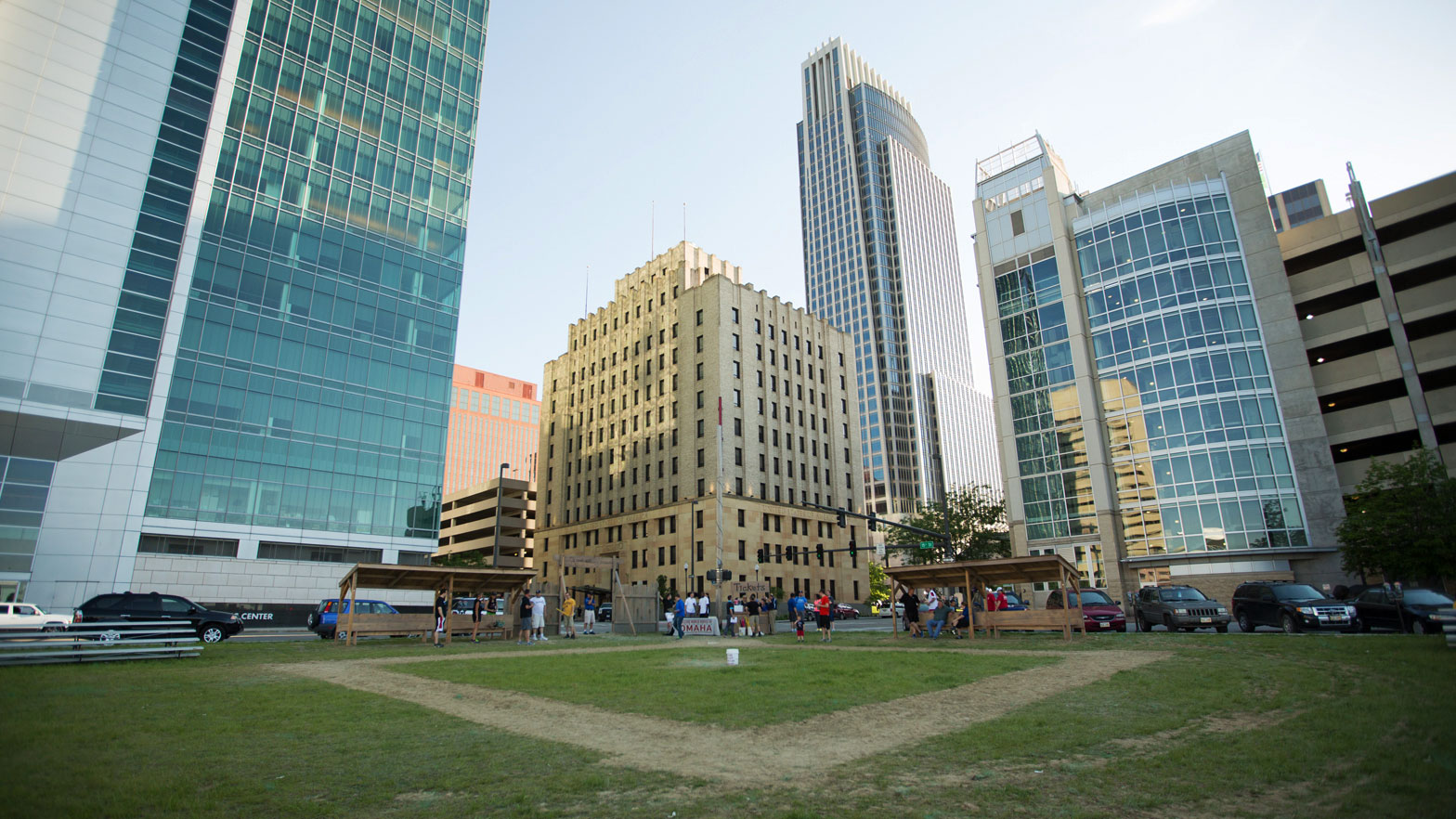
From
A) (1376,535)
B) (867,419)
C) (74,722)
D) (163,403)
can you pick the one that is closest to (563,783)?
(74,722)

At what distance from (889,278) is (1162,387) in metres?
108

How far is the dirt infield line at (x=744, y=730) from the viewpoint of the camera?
742cm

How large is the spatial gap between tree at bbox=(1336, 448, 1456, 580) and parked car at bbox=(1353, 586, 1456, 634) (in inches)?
524

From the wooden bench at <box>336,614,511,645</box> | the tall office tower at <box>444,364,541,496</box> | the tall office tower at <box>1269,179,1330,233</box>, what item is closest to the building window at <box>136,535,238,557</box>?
the wooden bench at <box>336,614,511,645</box>

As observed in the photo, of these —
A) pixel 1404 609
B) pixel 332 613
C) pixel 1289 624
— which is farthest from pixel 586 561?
pixel 1404 609

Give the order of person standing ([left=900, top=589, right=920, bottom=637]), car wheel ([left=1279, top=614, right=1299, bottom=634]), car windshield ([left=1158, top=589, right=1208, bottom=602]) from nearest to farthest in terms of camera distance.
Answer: car wheel ([left=1279, top=614, right=1299, bottom=634]) < car windshield ([left=1158, top=589, right=1208, bottom=602]) < person standing ([left=900, top=589, right=920, bottom=637])

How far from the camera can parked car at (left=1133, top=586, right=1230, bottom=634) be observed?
25.2m

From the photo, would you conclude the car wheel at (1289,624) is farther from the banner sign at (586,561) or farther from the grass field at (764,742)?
the banner sign at (586,561)

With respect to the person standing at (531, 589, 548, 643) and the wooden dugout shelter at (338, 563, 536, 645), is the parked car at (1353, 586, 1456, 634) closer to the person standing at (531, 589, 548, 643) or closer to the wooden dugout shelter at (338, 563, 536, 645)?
the person standing at (531, 589, 548, 643)

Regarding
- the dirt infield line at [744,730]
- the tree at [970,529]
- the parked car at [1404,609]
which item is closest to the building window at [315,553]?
the dirt infield line at [744,730]

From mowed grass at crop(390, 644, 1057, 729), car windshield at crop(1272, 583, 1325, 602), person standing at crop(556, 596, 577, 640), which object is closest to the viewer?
mowed grass at crop(390, 644, 1057, 729)

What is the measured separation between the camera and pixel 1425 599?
2072 centimetres

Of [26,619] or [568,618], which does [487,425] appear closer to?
[568,618]

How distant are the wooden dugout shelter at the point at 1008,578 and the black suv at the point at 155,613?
25.8 m
